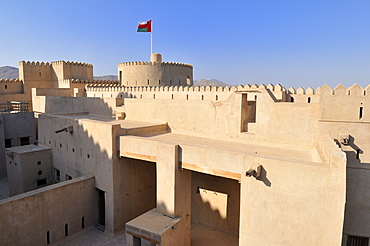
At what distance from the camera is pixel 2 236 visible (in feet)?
28.1

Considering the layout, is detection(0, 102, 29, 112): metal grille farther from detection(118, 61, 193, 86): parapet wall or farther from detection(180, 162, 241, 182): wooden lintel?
detection(180, 162, 241, 182): wooden lintel

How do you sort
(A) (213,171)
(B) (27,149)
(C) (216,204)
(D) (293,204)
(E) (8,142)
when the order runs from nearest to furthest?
(D) (293,204) < (A) (213,171) < (C) (216,204) < (B) (27,149) < (E) (8,142)

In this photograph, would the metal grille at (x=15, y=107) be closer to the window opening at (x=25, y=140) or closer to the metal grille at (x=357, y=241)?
the window opening at (x=25, y=140)

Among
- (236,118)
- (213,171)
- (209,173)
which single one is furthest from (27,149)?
(236,118)

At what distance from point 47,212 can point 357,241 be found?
10.7m

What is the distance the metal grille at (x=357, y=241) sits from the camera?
892 cm

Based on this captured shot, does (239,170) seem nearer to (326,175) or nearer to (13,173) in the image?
(326,175)

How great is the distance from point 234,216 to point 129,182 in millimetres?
4593

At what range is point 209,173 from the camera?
8.38 m

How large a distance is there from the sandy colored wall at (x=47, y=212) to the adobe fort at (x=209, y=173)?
0.04 metres

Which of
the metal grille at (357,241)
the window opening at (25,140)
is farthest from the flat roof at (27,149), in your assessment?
the metal grille at (357,241)

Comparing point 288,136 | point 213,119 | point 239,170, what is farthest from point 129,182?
point 288,136

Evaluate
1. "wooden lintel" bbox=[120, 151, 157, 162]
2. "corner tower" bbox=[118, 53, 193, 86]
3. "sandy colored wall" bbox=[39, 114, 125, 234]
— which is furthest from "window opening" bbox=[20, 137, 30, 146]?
"wooden lintel" bbox=[120, 151, 157, 162]

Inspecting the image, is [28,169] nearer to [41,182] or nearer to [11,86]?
[41,182]
